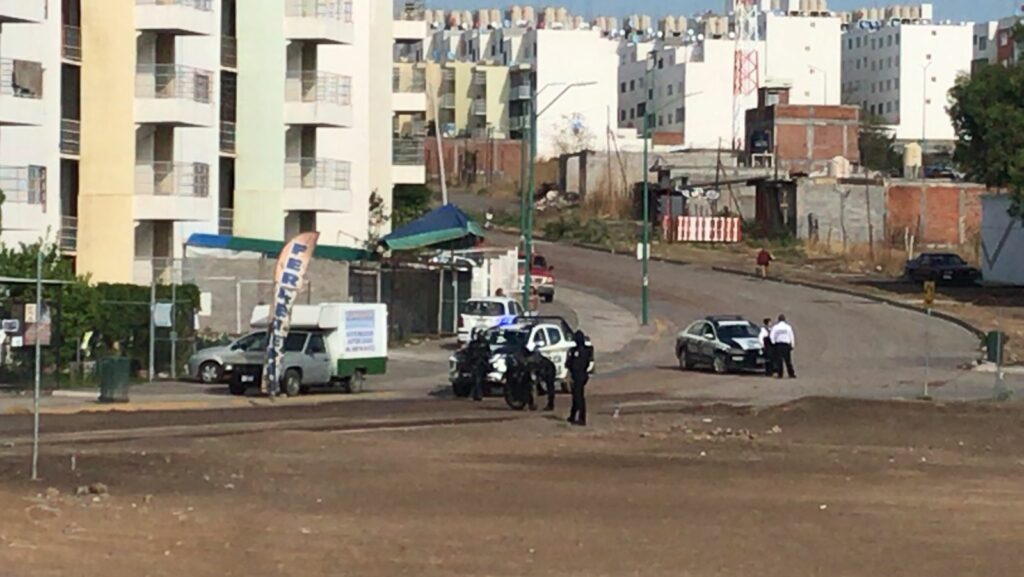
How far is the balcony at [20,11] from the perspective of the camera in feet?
180

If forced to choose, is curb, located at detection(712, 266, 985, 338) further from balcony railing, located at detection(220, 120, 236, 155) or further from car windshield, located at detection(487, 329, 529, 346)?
balcony railing, located at detection(220, 120, 236, 155)

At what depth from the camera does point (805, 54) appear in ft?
579

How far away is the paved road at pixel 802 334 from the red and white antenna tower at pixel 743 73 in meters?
58.1

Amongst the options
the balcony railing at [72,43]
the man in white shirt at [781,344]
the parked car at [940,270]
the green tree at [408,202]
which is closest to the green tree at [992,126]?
the parked car at [940,270]

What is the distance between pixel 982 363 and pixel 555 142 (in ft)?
343

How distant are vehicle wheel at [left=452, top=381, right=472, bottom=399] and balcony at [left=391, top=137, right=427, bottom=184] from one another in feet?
137

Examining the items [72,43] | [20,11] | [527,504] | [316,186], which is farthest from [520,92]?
[527,504]

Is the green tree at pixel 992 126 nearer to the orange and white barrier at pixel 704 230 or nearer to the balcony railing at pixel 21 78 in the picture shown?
the orange and white barrier at pixel 704 230

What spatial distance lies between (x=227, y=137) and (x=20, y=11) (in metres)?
16.3

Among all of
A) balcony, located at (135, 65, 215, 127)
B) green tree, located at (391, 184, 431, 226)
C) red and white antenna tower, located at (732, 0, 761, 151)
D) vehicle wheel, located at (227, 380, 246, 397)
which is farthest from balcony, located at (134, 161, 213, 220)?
red and white antenna tower, located at (732, 0, 761, 151)

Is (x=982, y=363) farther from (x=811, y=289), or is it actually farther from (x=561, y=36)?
(x=561, y=36)

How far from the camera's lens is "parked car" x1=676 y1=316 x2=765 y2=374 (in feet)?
186

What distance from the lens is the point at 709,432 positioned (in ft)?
122

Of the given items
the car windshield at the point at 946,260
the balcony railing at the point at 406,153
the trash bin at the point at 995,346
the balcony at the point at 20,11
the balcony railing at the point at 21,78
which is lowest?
the trash bin at the point at 995,346
